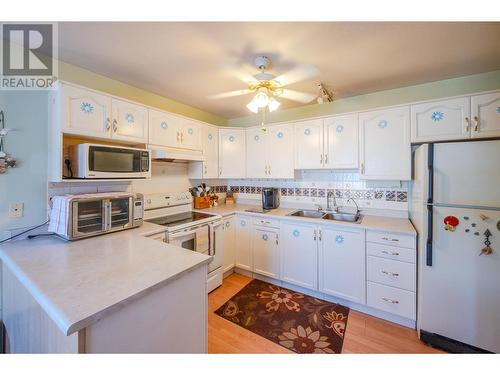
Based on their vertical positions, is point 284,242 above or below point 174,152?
below

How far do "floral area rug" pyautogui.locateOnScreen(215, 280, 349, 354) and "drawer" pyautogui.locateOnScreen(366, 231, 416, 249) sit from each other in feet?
2.64

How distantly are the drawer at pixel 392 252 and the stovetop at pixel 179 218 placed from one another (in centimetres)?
174

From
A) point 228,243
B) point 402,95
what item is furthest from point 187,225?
point 402,95

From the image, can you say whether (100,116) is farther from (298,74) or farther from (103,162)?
(298,74)

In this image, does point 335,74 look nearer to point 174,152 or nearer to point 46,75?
point 174,152

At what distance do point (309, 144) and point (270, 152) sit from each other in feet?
1.77

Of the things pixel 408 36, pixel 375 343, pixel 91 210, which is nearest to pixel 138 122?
pixel 91 210

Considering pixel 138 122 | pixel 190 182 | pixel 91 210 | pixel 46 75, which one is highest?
pixel 46 75

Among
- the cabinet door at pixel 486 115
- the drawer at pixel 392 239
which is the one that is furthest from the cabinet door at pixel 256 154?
the cabinet door at pixel 486 115

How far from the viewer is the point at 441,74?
2023mm

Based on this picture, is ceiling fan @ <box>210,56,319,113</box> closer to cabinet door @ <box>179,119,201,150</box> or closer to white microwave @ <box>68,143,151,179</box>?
cabinet door @ <box>179,119,201,150</box>

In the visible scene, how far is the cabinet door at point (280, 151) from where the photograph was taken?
108 inches

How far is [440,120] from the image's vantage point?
1907 millimetres
